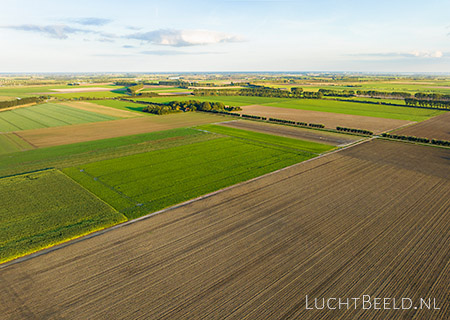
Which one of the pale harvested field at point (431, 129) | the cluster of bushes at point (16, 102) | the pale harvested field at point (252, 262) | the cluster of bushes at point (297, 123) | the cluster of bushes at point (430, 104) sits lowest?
the pale harvested field at point (252, 262)

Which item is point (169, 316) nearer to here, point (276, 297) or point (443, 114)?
point (276, 297)

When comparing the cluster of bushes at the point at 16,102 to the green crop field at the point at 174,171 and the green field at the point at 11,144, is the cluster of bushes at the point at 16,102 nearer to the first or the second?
the green field at the point at 11,144

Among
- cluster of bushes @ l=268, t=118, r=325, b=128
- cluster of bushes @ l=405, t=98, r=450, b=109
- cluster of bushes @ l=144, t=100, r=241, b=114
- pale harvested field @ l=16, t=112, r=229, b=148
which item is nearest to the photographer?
pale harvested field @ l=16, t=112, r=229, b=148

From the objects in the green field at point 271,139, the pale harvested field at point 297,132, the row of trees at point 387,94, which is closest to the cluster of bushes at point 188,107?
the pale harvested field at point 297,132

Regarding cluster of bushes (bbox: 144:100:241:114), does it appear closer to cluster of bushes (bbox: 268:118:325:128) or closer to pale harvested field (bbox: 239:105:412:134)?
pale harvested field (bbox: 239:105:412:134)

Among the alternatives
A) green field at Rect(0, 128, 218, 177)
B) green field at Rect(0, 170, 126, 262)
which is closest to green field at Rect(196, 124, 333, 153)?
green field at Rect(0, 128, 218, 177)

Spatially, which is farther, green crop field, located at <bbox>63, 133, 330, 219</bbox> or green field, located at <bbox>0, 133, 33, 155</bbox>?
green field, located at <bbox>0, 133, 33, 155</bbox>

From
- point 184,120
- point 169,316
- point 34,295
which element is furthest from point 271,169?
point 184,120
